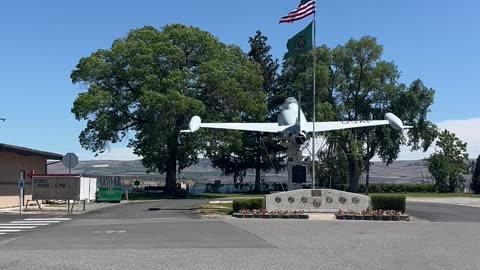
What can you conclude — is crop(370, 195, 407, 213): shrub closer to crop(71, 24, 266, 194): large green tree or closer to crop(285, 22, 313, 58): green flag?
crop(285, 22, 313, 58): green flag

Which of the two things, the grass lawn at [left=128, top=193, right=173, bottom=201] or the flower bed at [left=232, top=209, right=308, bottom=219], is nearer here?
the flower bed at [left=232, top=209, right=308, bottom=219]

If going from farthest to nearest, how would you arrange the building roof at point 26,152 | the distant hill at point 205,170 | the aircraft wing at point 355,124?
1. the distant hill at point 205,170
2. the aircraft wing at point 355,124
3. the building roof at point 26,152

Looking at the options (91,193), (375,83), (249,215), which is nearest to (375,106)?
(375,83)

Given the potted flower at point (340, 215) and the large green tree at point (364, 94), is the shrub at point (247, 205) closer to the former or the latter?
the potted flower at point (340, 215)

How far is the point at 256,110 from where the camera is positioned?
2344 inches

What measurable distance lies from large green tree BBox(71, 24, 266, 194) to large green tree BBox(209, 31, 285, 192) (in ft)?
44.4

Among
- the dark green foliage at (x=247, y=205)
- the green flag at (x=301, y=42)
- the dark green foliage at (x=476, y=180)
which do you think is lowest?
the dark green foliage at (x=247, y=205)

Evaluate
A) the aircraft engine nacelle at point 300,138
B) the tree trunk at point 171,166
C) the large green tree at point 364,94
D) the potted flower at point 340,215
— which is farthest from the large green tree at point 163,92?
the potted flower at point 340,215

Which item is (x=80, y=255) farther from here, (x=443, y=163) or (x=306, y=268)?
(x=443, y=163)

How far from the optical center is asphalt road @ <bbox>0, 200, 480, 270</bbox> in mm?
12406

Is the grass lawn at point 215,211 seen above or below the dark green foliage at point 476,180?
below

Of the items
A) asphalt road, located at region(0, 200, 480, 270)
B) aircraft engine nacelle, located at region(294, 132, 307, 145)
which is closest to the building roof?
asphalt road, located at region(0, 200, 480, 270)

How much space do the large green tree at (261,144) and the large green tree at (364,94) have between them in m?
5.29

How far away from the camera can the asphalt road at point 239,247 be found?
12.4 meters
